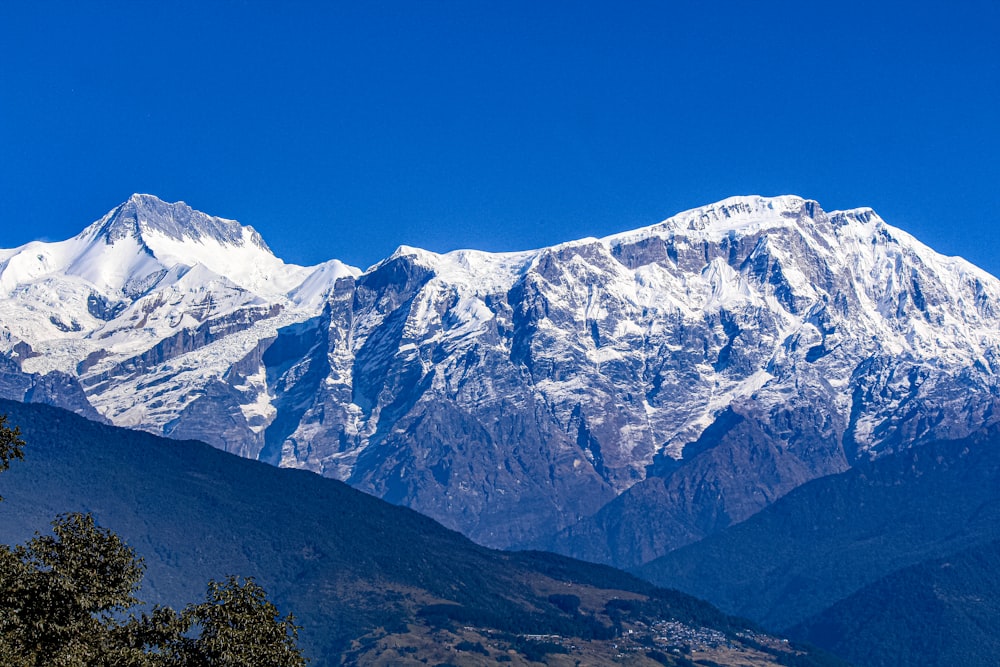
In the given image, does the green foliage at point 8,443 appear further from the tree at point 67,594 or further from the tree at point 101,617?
the tree at point 67,594

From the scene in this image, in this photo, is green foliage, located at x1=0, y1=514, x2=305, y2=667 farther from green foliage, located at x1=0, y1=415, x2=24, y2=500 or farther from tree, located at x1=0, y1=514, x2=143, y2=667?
green foliage, located at x1=0, y1=415, x2=24, y2=500

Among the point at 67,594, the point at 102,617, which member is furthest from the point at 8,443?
the point at 102,617

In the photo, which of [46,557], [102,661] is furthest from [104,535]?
[102,661]

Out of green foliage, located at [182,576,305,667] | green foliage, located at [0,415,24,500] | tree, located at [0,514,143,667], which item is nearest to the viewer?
green foliage, located at [182,576,305,667]

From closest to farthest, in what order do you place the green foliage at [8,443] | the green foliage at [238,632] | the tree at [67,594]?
the green foliage at [238,632] → the green foliage at [8,443] → the tree at [67,594]

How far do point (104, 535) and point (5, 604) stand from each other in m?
8.47

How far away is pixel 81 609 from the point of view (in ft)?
298

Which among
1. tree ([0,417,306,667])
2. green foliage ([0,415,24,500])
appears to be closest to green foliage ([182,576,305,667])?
tree ([0,417,306,667])

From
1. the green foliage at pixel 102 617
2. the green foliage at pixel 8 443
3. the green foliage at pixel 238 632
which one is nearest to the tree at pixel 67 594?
the green foliage at pixel 102 617

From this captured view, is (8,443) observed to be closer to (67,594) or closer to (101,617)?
(67,594)

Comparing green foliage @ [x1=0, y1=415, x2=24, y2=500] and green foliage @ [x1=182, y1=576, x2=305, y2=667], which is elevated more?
green foliage @ [x1=0, y1=415, x2=24, y2=500]

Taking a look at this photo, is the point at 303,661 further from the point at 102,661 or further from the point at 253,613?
the point at 102,661

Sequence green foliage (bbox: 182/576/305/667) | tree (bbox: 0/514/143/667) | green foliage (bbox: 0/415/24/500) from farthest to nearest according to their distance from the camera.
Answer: tree (bbox: 0/514/143/667)
green foliage (bbox: 0/415/24/500)
green foliage (bbox: 182/576/305/667)

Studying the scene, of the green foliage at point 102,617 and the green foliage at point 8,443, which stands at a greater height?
the green foliage at point 8,443
